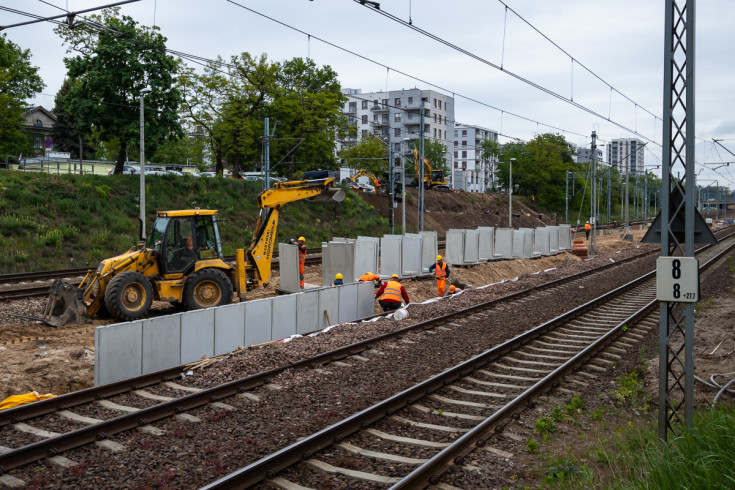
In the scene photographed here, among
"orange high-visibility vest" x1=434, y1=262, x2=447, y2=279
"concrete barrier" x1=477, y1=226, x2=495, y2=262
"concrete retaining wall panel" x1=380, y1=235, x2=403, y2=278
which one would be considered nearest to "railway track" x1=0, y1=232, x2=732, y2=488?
"orange high-visibility vest" x1=434, y1=262, x2=447, y2=279

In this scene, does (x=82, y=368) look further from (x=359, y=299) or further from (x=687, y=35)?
(x=687, y=35)

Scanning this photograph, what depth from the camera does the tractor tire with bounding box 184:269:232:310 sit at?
52.7 ft

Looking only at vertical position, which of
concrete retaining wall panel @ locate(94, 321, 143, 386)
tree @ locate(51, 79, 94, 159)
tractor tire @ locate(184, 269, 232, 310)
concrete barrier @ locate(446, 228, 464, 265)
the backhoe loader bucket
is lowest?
concrete retaining wall panel @ locate(94, 321, 143, 386)

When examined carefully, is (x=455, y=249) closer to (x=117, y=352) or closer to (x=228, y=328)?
(x=228, y=328)

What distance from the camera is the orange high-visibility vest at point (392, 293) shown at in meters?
17.6

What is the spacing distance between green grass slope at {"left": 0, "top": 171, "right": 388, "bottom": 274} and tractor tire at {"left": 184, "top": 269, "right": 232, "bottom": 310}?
1321cm

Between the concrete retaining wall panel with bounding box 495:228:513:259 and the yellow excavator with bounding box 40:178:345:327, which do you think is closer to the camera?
the yellow excavator with bounding box 40:178:345:327

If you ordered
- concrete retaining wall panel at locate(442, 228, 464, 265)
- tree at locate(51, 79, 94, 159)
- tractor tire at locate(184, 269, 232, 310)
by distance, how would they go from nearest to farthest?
1. tractor tire at locate(184, 269, 232, 310)
2. concrete retaining wall panel at locate(442, 228, 464, 265)
3. tree at locate(51, 79, 94, 159)

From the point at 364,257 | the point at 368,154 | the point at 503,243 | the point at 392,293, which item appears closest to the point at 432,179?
the point at 368,154

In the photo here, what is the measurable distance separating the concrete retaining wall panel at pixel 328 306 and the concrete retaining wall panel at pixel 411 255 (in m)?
7.49

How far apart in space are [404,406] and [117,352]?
519 centimetres

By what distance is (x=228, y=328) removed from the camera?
520 inches

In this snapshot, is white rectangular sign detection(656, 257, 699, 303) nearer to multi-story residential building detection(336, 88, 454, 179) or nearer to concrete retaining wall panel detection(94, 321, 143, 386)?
concrete retaining wall panel detection(94, 321, 143, 386)

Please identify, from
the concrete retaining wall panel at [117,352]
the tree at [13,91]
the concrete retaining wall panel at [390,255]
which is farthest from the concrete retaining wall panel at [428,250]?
the tree at [13,91]
